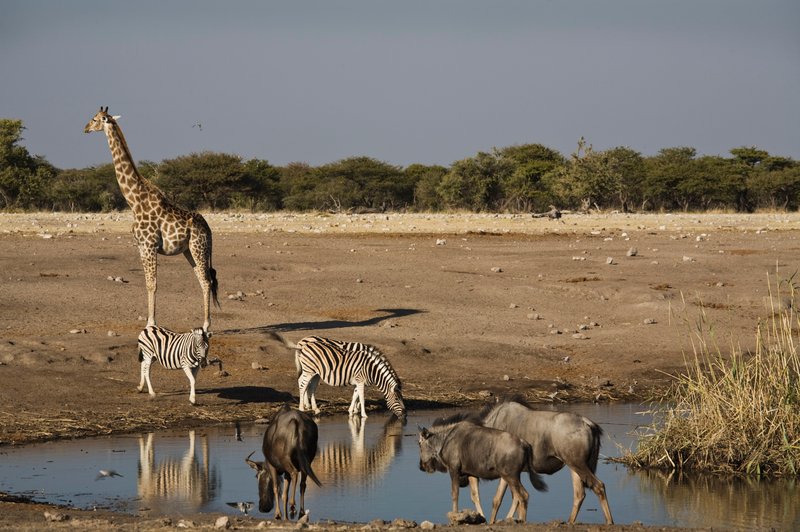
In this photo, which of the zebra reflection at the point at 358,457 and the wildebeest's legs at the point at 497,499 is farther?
the zebra reflection at the point at 358,457

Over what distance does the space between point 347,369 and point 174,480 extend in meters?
3.62

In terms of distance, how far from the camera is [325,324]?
19.4 m

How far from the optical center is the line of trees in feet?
174

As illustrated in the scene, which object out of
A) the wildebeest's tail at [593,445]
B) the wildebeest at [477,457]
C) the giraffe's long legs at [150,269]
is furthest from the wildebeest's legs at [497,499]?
the giraffe's long legs at [150,269]

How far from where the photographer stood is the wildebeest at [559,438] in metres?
9.36

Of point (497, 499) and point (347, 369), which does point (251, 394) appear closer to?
point (347, 369)

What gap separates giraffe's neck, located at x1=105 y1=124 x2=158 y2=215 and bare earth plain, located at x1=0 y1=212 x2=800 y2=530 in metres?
1.88

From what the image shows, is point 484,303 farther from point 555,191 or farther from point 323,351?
point 555,191

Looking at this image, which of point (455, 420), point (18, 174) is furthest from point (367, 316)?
point (18, 174)

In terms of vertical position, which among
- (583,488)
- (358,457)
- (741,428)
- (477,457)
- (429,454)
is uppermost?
(477,457)

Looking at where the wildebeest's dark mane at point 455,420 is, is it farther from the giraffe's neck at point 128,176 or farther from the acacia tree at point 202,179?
the acacia tree at point 202,179

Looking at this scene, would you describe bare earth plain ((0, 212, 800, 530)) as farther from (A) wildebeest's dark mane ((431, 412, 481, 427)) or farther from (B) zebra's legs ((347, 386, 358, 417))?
(A) wildebeest's dark mane ((431, 412, 481, 427))

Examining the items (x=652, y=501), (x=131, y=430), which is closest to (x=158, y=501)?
(x=131, y=430)

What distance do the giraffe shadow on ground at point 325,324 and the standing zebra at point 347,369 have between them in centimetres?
416
